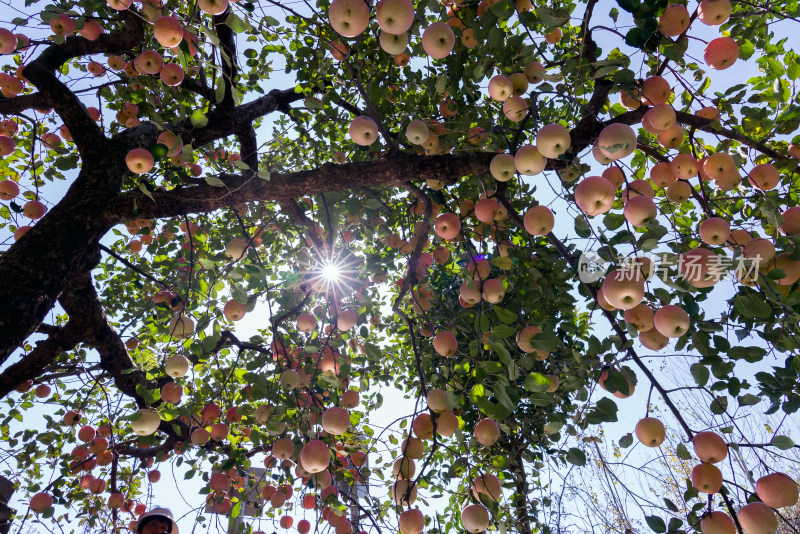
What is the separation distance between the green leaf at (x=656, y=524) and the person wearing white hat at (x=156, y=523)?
310cm

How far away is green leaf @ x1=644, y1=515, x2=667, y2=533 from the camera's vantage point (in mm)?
1451

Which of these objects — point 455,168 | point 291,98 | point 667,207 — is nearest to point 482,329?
point 455,168

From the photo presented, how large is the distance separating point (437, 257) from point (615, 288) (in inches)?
58.9

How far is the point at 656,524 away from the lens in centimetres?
146

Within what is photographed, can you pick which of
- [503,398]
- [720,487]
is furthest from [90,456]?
[720,487]

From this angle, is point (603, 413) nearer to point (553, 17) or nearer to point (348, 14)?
point (553, 17)

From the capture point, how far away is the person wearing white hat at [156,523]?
297 centimetres

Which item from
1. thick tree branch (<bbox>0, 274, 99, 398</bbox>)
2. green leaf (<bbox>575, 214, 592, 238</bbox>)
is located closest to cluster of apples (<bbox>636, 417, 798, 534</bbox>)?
green leaf (<bbox>575, 214, 592, 238</bbox>)

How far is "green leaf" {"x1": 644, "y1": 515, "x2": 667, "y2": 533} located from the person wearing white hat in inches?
122

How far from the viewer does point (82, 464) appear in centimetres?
334

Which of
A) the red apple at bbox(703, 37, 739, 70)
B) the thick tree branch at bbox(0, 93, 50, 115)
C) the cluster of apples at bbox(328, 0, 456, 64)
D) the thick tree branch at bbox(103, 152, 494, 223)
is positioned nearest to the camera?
Result: the cluster of apples at bbox(328, 0, 456, 64)

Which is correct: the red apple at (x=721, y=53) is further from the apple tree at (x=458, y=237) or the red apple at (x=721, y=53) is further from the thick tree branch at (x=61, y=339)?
the thick tree branch at (x=61, y=339)

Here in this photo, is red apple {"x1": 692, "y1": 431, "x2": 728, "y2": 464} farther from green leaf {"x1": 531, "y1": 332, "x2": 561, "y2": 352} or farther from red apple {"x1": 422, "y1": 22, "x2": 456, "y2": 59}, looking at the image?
red apple {"x1": 422, "y1": 22, "x2": 456, "y2": 59}

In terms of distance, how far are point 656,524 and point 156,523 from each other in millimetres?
3206
